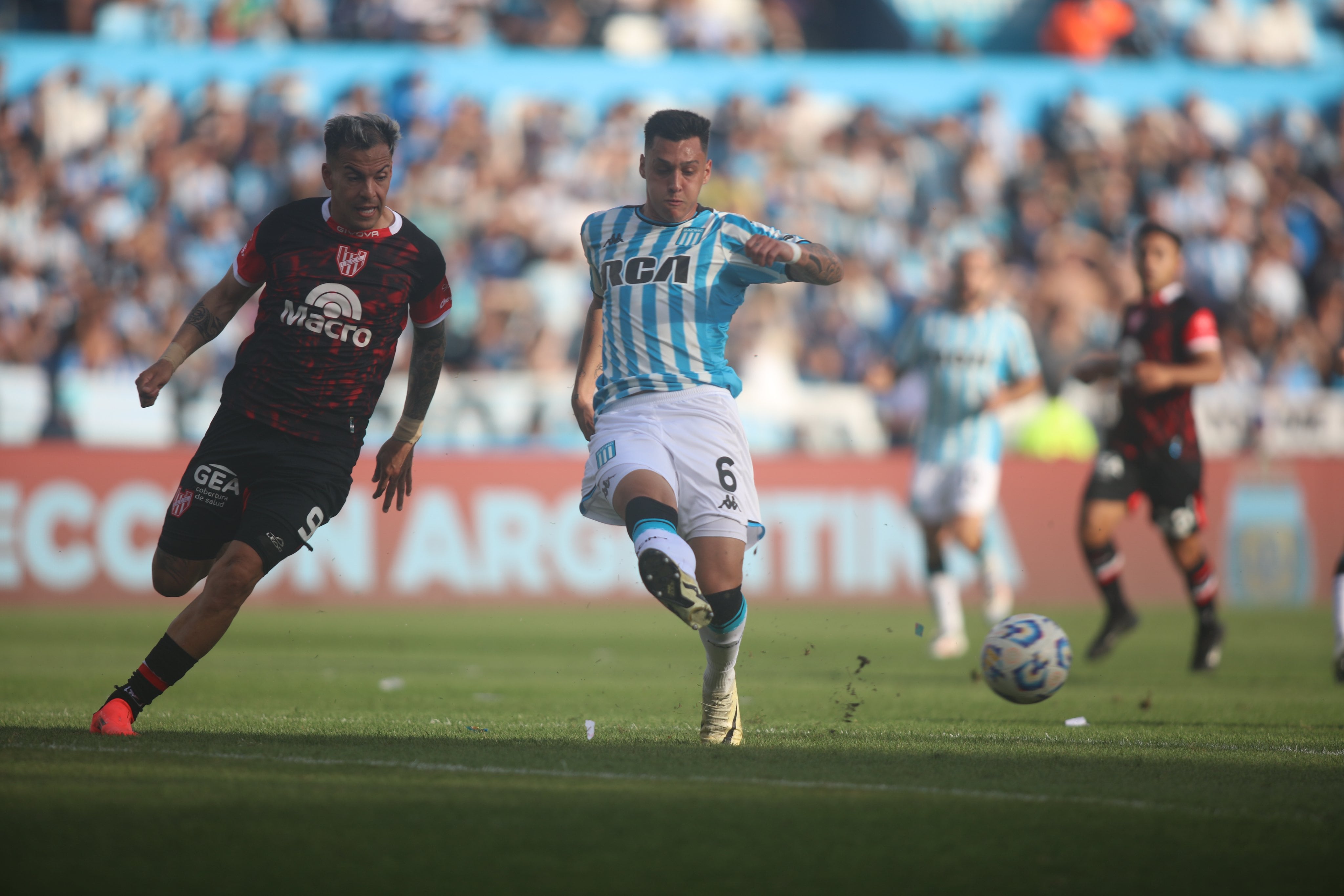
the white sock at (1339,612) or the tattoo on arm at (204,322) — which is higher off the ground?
the tattoo on arm at (204,322)

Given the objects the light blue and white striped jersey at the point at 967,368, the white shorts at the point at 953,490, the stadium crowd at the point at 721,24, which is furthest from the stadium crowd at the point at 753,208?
the white shorts at the point at 953,490

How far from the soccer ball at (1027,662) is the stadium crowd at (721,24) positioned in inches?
603

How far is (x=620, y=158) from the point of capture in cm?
1919

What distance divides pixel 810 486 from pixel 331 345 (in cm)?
1015

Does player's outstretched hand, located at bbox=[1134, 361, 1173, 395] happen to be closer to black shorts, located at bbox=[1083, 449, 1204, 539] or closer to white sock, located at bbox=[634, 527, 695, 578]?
black shorts, located at bbox=[1083, 449, 1204, 539]

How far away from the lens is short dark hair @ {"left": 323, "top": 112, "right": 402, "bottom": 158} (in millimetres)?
6066

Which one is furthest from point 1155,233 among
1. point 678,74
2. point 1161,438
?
point 678,74

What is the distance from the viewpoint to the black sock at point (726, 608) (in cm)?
594

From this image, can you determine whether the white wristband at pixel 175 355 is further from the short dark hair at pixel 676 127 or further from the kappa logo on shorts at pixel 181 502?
the short dark hair at pixel 676 127

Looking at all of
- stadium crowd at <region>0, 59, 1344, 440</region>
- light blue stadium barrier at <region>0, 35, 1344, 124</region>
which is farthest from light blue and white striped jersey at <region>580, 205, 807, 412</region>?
light blue stadium barrier at <region>0, 35, 1344, 124</region>

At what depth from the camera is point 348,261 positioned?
6.27 metres

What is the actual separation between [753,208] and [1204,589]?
10.1 metres

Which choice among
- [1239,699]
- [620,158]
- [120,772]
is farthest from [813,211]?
[120,772]

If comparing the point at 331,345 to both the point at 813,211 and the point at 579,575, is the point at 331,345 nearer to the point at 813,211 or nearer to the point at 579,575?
the point at 579,575
